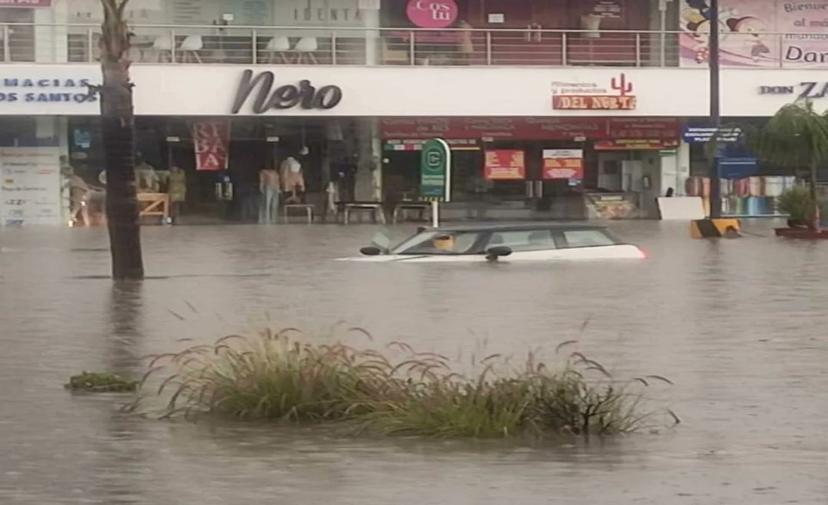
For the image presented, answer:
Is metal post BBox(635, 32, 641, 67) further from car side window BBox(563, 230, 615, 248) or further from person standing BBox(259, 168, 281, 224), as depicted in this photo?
car side window BBox(563, 230, 615, 248)

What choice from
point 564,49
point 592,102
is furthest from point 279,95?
point 592,102

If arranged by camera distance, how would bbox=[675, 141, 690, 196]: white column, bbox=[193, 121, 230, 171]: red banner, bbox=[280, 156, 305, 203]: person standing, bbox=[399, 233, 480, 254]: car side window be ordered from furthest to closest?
bbox=[675, 141, 690, 196]: white column → bbox=[280, 156, 305, 203]: person standing → bbox=[193, 121, 230, 171]: red banner → bbox=[399, 233, 480, 254]: car side window

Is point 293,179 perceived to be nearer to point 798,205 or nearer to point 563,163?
point 563,163

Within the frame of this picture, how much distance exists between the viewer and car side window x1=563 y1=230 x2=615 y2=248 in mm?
29078

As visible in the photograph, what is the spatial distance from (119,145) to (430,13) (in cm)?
2434

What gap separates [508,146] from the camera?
4772 cm

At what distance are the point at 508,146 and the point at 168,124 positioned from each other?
31.7 feet

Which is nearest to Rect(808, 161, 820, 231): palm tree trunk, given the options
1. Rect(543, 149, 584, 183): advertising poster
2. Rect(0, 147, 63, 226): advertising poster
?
Rect(543, 149, 584, 183): advertising poster

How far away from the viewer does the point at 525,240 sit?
1136 inches

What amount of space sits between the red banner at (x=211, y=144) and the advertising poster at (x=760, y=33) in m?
13.3

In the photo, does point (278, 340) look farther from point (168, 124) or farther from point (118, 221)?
point (168, 124)

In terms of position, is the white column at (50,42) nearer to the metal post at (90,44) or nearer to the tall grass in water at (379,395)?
the metal post at (90,44)

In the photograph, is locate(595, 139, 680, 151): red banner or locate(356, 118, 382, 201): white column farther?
locate(595, 139, 680, 151): red banner

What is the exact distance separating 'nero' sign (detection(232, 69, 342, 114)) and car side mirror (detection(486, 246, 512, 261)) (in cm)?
1724
